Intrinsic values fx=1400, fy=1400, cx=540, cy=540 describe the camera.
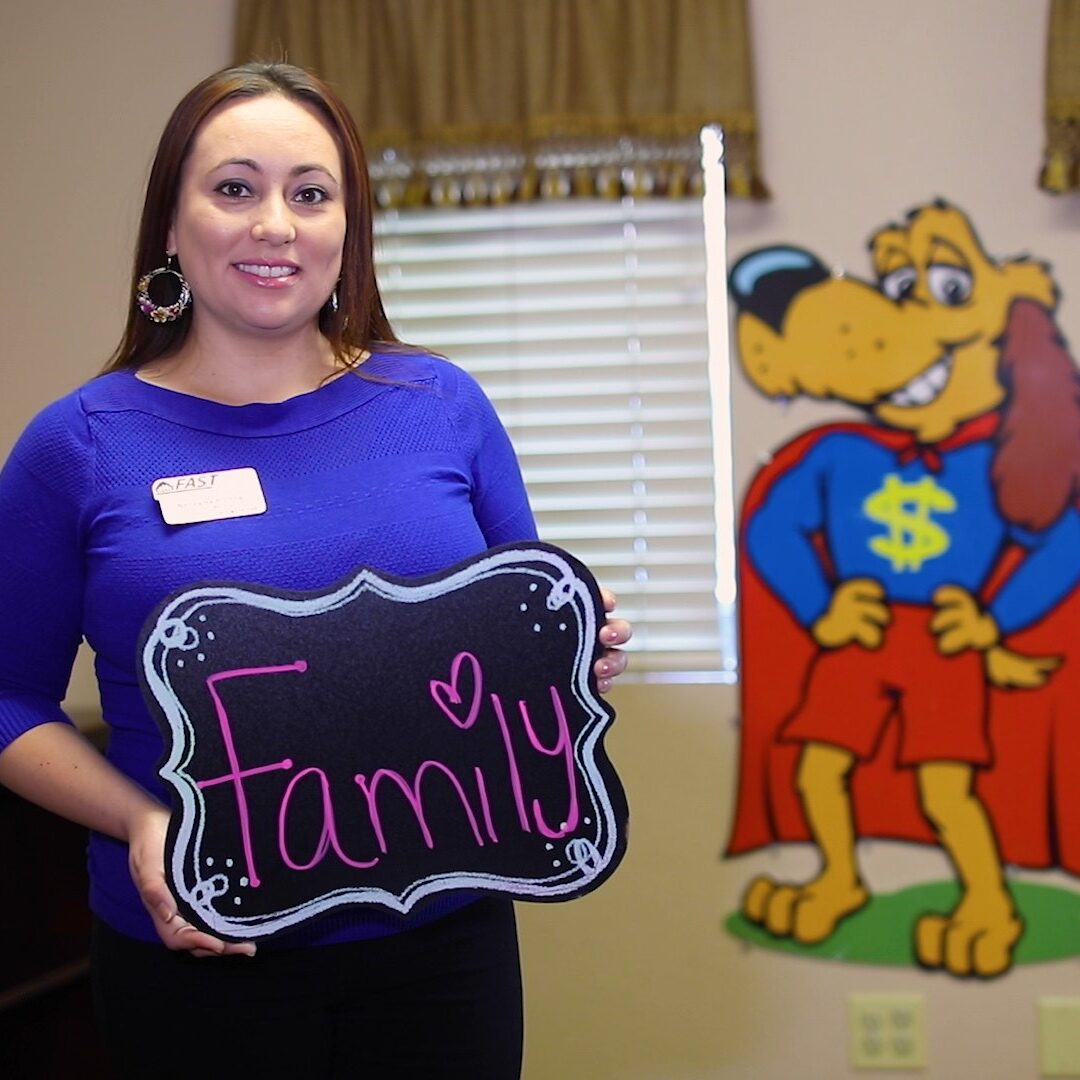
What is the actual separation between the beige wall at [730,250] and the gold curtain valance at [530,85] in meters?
0.12

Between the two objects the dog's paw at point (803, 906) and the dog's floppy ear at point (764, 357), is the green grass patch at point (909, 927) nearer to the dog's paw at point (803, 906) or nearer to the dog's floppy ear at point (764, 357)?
the dog's paw at point (803, 906)

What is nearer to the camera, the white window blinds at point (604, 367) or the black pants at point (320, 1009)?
the black pants at point (320, 1009)

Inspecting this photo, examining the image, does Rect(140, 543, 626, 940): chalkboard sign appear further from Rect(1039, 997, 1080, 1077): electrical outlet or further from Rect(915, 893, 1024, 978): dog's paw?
Rect(1039, 997, 1080, 1077): electrical outlet

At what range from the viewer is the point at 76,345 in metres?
2.71

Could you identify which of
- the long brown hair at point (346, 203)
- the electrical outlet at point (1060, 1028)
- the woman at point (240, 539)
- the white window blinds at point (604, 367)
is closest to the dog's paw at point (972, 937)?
the electrical outlet at point (1060, 1028)

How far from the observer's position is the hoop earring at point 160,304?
137cm

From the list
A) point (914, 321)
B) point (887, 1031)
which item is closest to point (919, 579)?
point (914, 321)

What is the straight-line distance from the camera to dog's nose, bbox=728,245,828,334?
2.51 meters

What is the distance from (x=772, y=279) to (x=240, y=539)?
1522mm

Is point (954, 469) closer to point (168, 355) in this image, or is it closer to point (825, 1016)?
point (825, 1016)

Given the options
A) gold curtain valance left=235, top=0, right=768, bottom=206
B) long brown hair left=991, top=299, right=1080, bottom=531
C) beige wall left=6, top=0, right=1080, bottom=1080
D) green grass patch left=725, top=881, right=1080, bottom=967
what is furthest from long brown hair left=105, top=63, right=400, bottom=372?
green grass patch left=725, top=881, right=1080, bottom=967

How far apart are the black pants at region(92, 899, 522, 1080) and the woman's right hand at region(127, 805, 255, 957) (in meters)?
0.06

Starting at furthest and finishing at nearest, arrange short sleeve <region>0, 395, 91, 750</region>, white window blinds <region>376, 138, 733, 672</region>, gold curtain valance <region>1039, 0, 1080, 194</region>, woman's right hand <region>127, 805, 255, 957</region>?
1. white window blinds <region>376, 138, 733, 672</region>
2. gold curtain valance <region>1039, 0, 1080, 194</region>
3. short sleeve <region>0, 395, 91, 750</region>
4. woman's right hand <region>127, 805, 255, 957</region>

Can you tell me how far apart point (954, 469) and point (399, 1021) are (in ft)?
5.26
